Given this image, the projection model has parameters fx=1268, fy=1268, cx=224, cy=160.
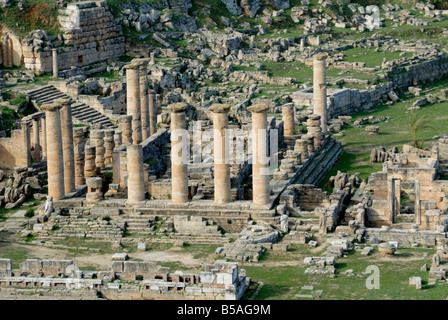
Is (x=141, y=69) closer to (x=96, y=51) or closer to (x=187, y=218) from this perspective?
(x=187, y=218)

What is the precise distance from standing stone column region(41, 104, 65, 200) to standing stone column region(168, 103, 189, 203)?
514cm

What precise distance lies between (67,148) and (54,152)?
1.68 metres

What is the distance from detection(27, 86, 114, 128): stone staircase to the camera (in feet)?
232

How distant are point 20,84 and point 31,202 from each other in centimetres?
1836

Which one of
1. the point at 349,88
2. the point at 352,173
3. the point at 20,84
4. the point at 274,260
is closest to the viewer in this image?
the point at 274,260

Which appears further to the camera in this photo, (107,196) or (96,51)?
(96,51)

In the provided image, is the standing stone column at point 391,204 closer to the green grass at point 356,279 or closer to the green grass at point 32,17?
the green grass at point 356,279

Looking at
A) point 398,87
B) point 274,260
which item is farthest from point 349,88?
point 274,260

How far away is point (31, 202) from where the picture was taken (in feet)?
190

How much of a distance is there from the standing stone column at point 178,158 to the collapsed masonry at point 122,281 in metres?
10.1

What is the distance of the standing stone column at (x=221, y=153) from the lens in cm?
5372

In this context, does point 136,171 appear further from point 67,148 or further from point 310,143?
point 310,143

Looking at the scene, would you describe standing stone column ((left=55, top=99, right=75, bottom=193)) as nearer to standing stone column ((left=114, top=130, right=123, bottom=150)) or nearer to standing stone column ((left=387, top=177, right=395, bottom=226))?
standing stone column ((left=114, top=130, right=123, bottom=150))

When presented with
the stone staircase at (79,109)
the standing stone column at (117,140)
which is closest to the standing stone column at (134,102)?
the standing stone column at (117,140)
